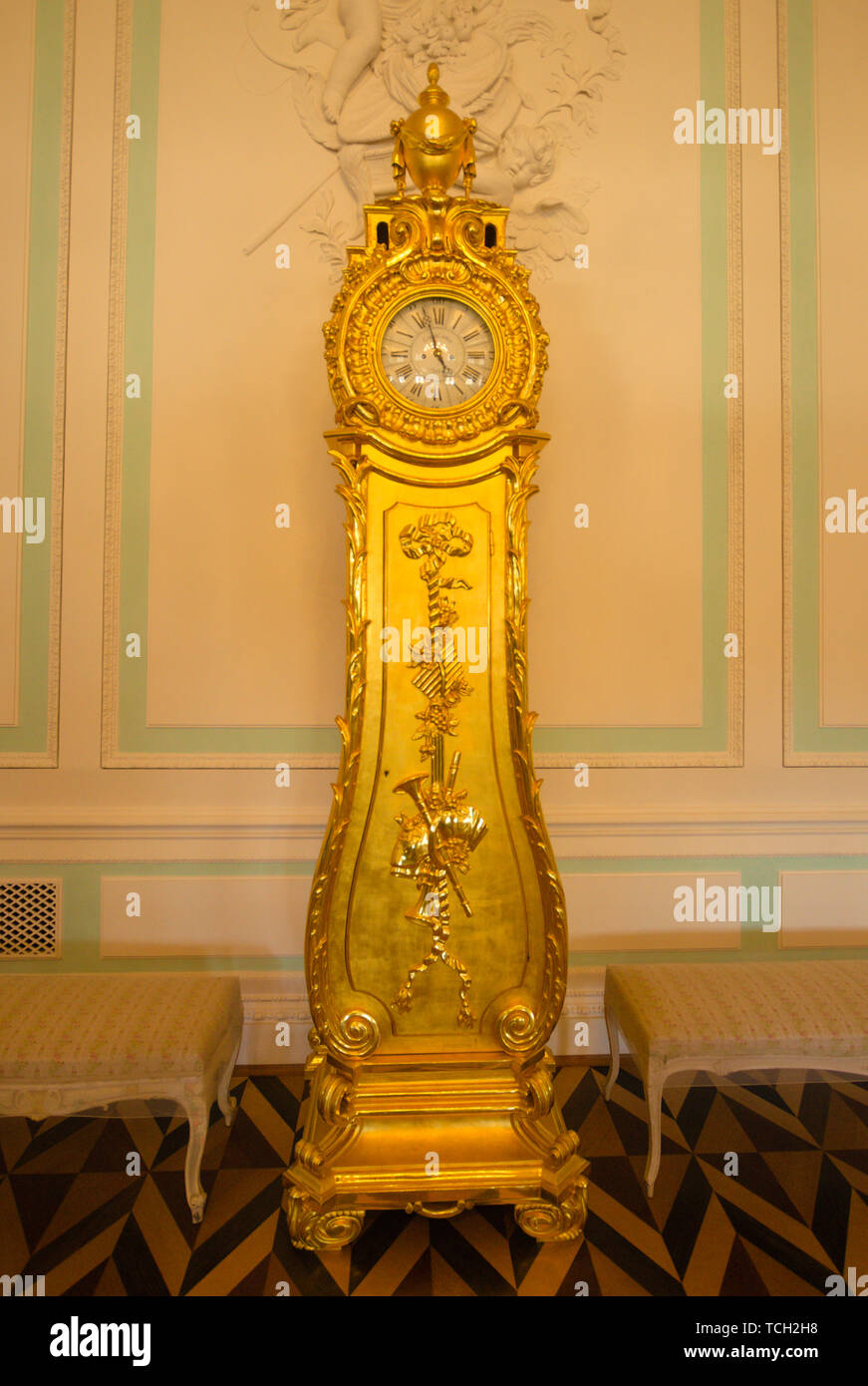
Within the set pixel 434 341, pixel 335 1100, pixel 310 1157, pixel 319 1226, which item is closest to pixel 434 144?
pixel 434 341

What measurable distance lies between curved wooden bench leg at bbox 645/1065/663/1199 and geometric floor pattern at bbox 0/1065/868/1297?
0.13ft

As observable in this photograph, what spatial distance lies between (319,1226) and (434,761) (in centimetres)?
105

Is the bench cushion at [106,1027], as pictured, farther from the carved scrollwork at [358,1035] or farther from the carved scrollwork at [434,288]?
the carved scrollwork at [434,288]

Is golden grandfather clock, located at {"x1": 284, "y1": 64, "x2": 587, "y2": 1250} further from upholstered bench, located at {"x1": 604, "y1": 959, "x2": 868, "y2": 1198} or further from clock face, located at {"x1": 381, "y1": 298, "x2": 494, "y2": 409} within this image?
upholstered bench, located at {"x1": 604, "y1": 959, "x2": 868, "y2": 1198}

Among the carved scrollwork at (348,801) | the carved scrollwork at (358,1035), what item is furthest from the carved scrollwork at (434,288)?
the carved scrollwork at (358,1035)

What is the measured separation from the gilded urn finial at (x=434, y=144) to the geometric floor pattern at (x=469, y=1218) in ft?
7.57

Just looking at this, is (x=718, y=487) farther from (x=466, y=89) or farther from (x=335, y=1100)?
(x=335, y=1100)

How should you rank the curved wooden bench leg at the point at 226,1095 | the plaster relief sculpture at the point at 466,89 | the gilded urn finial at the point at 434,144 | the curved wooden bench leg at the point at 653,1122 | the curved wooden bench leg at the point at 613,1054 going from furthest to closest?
1. the plaster relief sculpture at the point at 466,89
2. the curved wooden bench leg at the point at 613,1054
3. the curved wooden bench leg at the point at 226,1095
4. the curved wooden bench leg at the point at 653,1122
5. the gilded urn finial at the point at 434,144

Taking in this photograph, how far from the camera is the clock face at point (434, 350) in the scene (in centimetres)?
173

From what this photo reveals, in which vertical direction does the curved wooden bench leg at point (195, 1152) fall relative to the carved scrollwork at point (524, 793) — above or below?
below

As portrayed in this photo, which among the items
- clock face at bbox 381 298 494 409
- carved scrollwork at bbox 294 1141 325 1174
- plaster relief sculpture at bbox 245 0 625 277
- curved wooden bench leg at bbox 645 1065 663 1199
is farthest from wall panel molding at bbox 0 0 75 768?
curved wooden bench leg at bbox 645 1065 663 1199

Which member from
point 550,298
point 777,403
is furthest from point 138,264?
point 777,403

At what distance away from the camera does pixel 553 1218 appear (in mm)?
1718

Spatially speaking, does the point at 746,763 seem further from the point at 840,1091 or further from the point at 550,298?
the point at 550,298
